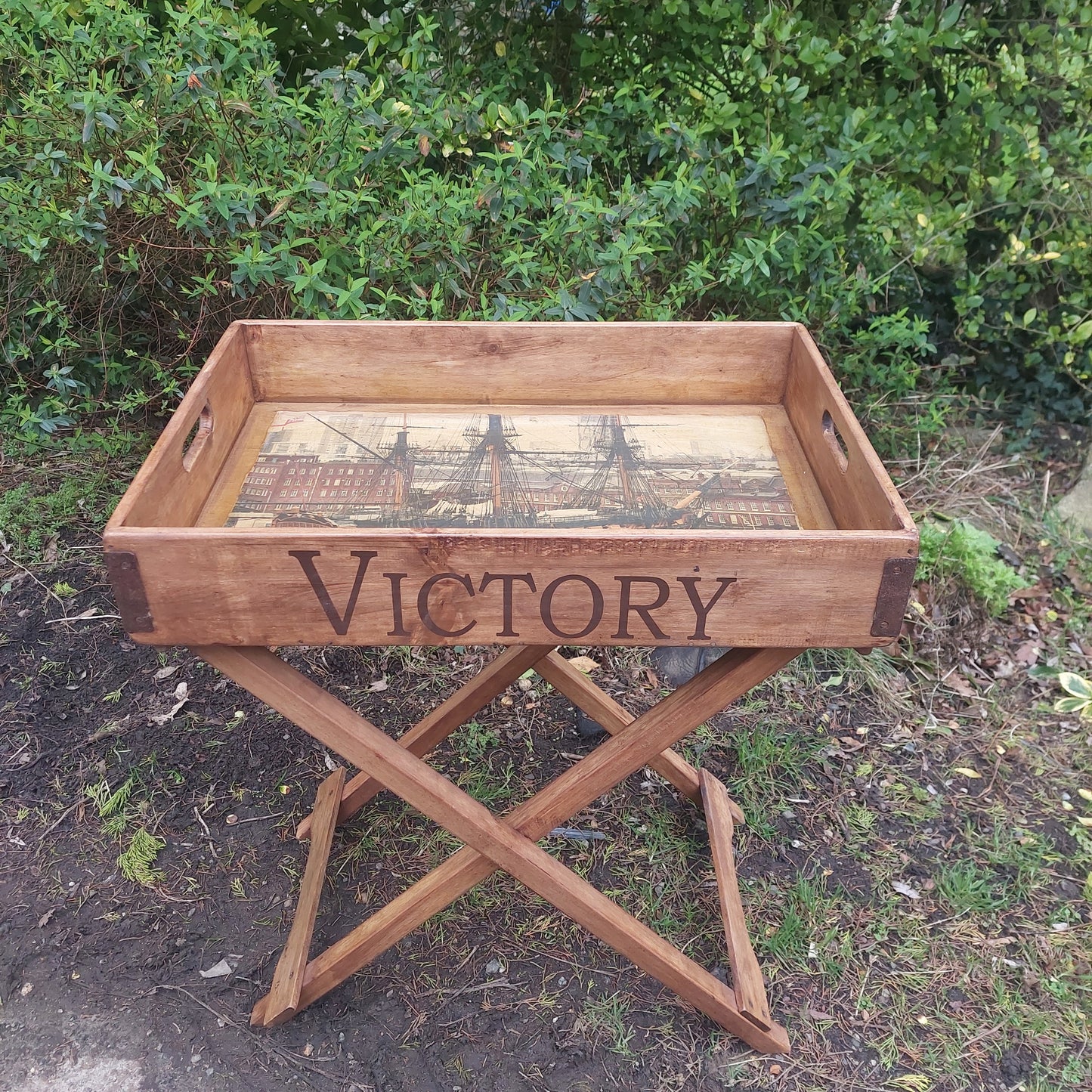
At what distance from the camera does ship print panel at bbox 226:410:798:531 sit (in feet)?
5.19

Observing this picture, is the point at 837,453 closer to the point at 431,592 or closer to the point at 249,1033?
the point at 431,592

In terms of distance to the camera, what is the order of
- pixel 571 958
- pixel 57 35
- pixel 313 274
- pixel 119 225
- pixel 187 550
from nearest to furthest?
pixel 187 550, pixel 571 958, pixel 313 274, pixel 57 35, pixel 119 225

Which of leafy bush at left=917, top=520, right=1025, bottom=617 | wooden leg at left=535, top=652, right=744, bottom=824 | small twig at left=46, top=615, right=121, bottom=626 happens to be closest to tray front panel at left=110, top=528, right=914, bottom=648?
wooden leg at left=535, top=652, right=744, bottom=824

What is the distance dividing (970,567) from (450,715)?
203cm

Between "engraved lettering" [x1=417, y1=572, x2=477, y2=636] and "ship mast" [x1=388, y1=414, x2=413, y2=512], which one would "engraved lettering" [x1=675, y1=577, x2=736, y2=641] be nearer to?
"engraved lettering" [x1=417, y1=572, x2=477, y2=636]

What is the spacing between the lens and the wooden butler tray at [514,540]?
1293 mm

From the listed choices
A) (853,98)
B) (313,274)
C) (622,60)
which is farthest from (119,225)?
(853,98)

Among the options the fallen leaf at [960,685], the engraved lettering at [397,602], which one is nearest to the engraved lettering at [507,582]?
the engraved lettering at [397,602]

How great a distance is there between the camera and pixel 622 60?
10.8 feet

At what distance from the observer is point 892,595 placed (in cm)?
132

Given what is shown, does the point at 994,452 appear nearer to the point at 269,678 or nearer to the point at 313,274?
the point at 313,274

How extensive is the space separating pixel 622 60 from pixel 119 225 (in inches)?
74.8

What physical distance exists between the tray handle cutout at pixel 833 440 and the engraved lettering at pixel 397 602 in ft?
2.69

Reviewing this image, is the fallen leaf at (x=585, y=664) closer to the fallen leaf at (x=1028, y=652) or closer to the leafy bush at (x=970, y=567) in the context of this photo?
the leafy bush at (x=970, y=567)
